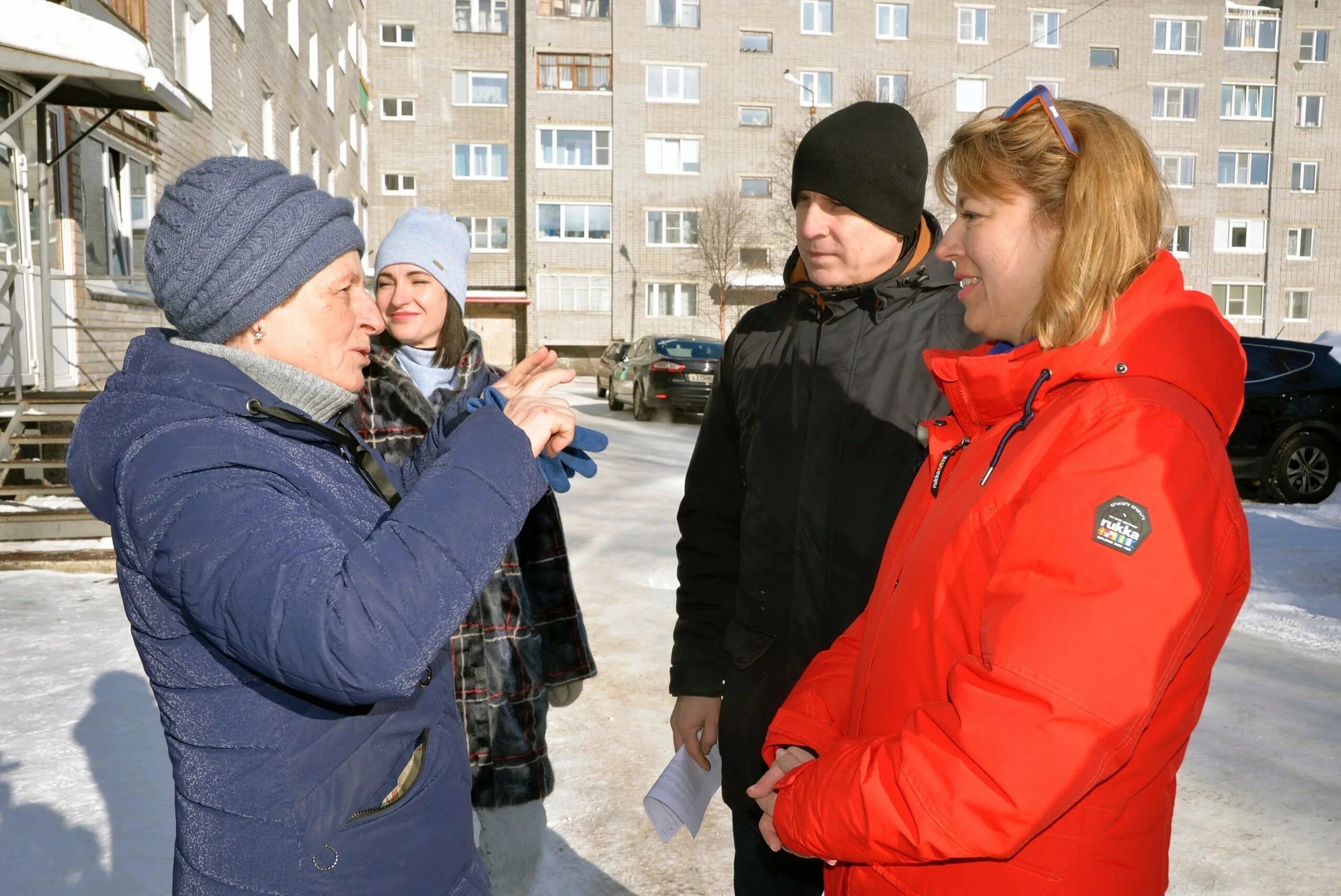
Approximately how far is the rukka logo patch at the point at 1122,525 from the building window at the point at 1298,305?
1729 inches

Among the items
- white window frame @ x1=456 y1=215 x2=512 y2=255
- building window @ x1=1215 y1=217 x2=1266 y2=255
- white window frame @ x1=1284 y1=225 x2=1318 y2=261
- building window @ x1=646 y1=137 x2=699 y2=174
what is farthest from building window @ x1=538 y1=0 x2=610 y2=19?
white window frame @ x1=1284 y1=225 x2=1318 y2=261

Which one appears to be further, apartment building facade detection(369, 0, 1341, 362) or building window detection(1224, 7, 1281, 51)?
building window detection(1224, 7, 1281, 51)

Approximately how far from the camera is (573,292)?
121 feet

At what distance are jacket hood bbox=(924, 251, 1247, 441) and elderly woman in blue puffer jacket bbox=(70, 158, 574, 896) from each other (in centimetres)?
73

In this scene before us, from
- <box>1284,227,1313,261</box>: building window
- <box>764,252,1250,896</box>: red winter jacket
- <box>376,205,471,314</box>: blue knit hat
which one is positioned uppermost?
<box>1284,227,1313,261</box>: building window

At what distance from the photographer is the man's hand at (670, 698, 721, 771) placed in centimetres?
242

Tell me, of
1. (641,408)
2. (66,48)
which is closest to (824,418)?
(66,48)

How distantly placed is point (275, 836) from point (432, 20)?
40.5m

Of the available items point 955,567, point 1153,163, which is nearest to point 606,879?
point 955,567

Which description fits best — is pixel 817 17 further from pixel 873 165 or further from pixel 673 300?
pixel 873 165

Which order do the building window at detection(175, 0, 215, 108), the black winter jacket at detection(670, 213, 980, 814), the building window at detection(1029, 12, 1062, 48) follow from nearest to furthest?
the black winter jacket at detection(670, 213, 980, 814), the building window at detection(175, 0, 215, 108), the building window at detection(1029, 12, 1062, 48)

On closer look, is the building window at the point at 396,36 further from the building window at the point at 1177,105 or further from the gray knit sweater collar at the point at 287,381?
the gray knit sweater collar at the point at 287,381

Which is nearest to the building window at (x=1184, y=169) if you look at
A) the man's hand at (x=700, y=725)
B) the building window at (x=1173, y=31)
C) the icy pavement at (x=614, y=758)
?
the building window at (x=1173, y=31)

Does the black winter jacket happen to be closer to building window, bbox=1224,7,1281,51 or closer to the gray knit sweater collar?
the gray knit sweater collar
